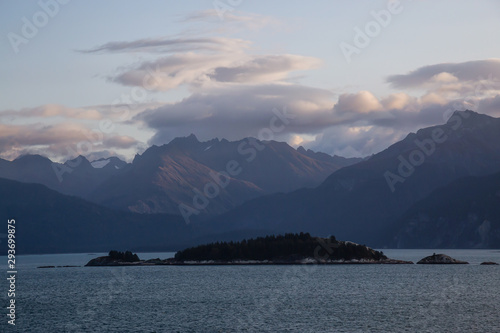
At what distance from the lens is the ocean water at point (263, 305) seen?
101m

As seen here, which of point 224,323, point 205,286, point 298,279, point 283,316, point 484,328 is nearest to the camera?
point 484,328

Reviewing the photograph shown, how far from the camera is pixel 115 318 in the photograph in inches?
4358

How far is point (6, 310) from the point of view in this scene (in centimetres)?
12150

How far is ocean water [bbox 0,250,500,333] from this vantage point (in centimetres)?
10075

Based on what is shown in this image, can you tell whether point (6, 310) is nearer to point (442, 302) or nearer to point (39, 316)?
point (39, 316)

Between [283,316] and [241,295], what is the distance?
115 ft

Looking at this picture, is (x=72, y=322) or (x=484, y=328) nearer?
(x=484, y=328)

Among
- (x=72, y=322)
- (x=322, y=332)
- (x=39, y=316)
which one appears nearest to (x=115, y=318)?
(x=72, y=322)

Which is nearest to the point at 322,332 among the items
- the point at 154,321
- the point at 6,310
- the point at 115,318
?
the point at 154,321

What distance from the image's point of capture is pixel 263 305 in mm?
127062

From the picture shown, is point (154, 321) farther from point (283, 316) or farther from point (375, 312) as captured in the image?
point (375, 312)

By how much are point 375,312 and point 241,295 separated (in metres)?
39.2

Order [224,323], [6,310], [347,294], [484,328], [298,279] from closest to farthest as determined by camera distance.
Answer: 1. [484,328]
2. [224,323]
3. [6,310]
4. [347,294]
5. [298,279]

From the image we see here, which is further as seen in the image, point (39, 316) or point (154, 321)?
point (39, 316)
